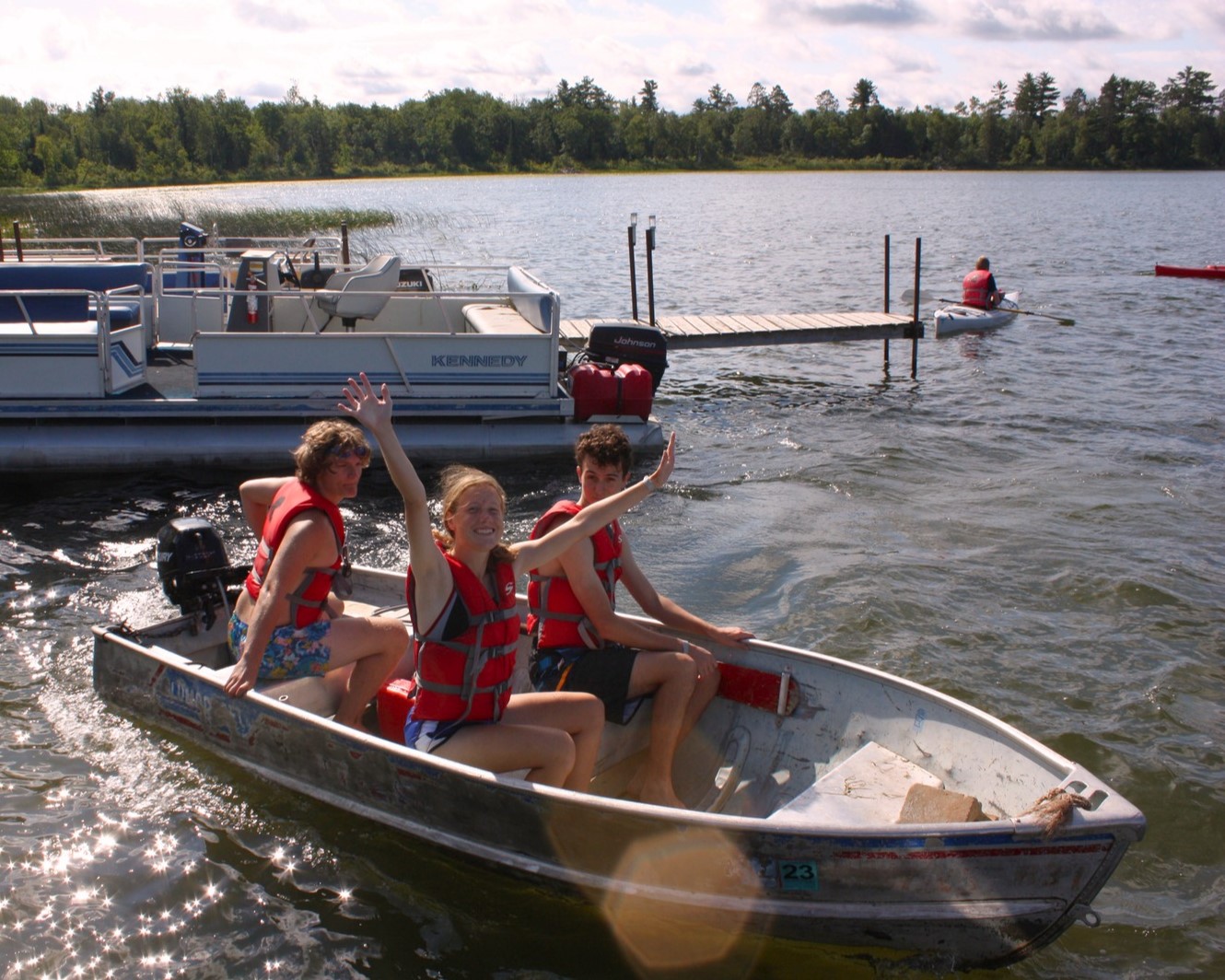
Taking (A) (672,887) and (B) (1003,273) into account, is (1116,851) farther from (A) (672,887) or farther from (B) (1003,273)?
(B) (1003,273)

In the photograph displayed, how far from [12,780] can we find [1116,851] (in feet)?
17.5

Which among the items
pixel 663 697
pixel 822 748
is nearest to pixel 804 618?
pixel 822 748

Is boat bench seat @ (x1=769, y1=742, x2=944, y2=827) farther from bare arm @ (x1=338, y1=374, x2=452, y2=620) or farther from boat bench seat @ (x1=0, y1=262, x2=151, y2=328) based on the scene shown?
boat bench seat @ (x1=0, y1=262, x2=151, y2=328)

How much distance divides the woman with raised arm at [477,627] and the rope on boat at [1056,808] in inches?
70.4

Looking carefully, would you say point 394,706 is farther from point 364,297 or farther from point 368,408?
point 364,297

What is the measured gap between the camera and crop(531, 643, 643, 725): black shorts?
5.17 m

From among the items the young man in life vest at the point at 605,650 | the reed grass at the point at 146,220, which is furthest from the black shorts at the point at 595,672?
the reed grass at the point at 146,220

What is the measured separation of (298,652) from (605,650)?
1.46 meters

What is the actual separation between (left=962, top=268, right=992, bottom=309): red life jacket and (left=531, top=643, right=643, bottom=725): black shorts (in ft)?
59.5

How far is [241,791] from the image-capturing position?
19.5 ft

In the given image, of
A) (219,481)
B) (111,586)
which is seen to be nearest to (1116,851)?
(111,586)

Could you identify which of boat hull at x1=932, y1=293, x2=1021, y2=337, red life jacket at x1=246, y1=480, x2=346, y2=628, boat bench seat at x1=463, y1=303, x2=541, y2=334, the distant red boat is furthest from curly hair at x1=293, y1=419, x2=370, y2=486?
the distant red boat

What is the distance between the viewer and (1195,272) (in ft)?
91.0

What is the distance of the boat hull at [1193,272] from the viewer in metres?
27.0
